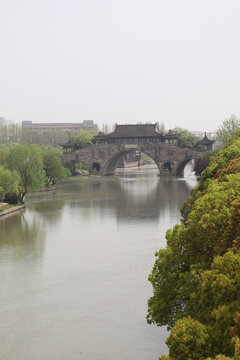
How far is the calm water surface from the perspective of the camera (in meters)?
18.7

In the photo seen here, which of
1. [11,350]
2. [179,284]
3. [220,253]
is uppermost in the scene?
Result: [220,253]

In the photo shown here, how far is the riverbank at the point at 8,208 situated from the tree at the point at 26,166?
229 inches

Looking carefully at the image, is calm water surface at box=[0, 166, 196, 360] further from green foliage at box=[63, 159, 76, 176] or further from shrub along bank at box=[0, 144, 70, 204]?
green foliage at box=[63, 159, 76, 176]

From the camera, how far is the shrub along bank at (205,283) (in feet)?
35.5

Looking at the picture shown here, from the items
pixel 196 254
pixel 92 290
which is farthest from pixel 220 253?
pixel 92 290

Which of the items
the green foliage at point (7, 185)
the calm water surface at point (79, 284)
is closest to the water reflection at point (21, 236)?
the calm water surface at point (79, 284)

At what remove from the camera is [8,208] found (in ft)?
172

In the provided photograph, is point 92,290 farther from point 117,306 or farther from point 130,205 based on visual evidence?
point 130,205

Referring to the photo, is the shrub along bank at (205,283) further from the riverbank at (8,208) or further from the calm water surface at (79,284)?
the riverbank at (8,208)

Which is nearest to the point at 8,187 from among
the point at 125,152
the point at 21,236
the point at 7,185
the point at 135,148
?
the point at 7,185

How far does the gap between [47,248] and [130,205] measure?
2274cm

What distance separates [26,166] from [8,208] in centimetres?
985

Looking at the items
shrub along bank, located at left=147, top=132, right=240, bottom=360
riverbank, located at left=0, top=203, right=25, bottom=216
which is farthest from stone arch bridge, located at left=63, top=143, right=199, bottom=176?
shrub along bank, located at left=147, top=132, right=240, bottom=360

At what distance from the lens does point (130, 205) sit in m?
55.8
